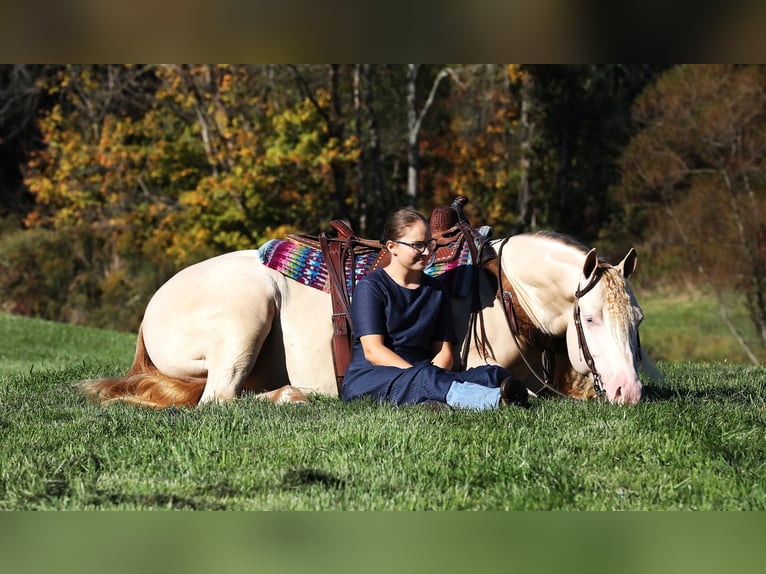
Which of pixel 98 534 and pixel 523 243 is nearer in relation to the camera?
pixel 98 534

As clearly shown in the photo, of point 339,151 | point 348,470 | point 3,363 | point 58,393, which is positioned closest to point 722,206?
point 339,151

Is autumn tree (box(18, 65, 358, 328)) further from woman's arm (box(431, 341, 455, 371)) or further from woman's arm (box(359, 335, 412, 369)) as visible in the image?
woman's arm (box(359, 335, 412, 369))

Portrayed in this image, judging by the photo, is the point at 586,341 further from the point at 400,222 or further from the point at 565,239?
the point at 400,222

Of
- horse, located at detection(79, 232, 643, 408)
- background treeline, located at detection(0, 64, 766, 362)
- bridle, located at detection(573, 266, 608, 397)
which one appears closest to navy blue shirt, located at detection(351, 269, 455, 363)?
horse, located at detection(79, 232, 643, 408)

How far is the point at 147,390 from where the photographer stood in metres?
6.12

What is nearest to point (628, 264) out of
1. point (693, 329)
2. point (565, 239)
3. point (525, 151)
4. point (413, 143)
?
Answer: point (565, 239)

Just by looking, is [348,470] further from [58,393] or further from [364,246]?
[58,393]

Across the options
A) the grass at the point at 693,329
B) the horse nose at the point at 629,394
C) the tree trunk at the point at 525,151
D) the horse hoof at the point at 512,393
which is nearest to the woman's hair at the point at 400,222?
the horse hoof at the point at 512,393

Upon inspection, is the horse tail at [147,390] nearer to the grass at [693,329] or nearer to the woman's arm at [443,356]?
the woman's arm at [443,356]

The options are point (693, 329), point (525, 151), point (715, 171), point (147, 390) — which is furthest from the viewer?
point (525, 151)

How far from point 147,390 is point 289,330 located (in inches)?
38.1

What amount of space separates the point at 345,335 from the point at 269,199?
12756mm

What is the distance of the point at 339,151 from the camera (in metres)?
19.4

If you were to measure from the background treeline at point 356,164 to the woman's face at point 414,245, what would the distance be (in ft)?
41.9
